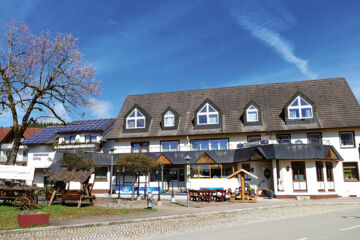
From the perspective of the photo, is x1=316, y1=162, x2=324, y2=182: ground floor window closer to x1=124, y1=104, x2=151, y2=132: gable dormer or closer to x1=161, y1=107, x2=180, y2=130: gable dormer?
x1=161, y1=107, x2=180, y2=130: gable dormer

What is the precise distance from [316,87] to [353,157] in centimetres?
911

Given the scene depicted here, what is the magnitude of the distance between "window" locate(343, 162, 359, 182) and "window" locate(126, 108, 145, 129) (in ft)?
69.3

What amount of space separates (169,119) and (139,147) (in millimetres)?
4604

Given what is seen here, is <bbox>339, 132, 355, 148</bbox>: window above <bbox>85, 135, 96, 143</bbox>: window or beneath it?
beneath

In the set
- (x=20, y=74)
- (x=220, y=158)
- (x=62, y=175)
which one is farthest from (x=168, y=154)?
(x=20, y=74)

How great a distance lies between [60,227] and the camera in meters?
12.1

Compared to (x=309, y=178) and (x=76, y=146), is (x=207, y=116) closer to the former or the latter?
(x=309, y=178)

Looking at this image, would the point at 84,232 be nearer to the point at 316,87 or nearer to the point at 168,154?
the point at 168,154

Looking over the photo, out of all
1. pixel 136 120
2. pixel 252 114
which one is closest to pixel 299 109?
pixel 252 114

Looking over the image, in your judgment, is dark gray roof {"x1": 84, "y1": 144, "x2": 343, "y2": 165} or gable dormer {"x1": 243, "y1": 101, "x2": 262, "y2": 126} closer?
dark gray roof {"x1": 84, "y1": 144, "x2": 343, "y2": 165}

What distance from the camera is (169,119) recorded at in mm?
Answer: 36219

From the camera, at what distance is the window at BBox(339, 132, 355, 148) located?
Result: 3019cm

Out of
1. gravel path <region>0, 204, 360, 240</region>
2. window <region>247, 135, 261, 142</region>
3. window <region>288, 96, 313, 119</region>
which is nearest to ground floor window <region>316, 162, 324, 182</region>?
window <region>288, 96, 313, 119</region>

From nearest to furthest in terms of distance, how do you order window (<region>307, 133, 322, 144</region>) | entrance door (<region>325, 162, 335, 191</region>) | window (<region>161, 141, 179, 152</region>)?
1. entrance door (<region>325, 162, 335, 191</region>)
2. window (<region>307, 133, 322, 144</region>)
3. window (<region>161, 141, 179, 152</region>)
